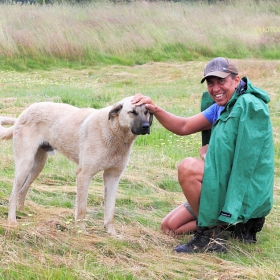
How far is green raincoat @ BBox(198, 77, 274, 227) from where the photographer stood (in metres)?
3.50

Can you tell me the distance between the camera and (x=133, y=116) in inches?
157

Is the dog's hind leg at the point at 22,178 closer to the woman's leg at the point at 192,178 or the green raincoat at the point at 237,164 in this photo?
the woman's leg at the point at 192,178

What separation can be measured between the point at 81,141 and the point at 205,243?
123 centimetres

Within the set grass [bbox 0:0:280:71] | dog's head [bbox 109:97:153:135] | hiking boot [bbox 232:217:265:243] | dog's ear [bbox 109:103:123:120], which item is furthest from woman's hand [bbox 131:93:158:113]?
grass [bbox 0:0:280:71]

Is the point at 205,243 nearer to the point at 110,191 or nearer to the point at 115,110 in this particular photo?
the point at 110,191

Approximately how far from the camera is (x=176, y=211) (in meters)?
4.21

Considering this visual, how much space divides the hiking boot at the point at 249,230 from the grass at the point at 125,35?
1039 centimetres

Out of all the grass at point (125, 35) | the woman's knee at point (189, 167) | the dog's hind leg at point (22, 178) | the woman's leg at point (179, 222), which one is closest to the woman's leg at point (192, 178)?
the woman's knee at point (189, 167)

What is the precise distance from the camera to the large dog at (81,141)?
4.07m

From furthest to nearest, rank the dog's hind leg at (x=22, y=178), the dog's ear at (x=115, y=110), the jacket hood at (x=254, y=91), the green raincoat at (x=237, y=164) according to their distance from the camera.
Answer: the dog's hind leg at (x=22, y=178), the dog's ear at (x=115, y=110), the jacket hood at (x=254, y=91), the green raincoat at (x=237, y=164)

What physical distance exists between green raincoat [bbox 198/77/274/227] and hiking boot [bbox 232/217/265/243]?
240 mm

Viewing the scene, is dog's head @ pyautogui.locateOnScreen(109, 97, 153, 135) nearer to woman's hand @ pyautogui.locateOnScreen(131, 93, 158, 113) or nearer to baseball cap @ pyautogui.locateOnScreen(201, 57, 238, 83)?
woman's hand @ pyautogui.locateOnScreen(131, 93, 158, 113)

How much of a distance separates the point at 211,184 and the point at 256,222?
55cm

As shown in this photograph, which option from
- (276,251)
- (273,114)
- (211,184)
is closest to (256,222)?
(276,251)
